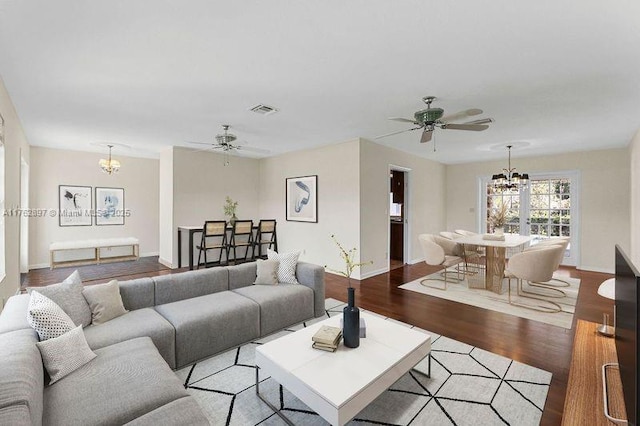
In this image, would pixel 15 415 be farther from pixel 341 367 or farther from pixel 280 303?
pixel 280 303

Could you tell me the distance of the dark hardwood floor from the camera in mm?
2557

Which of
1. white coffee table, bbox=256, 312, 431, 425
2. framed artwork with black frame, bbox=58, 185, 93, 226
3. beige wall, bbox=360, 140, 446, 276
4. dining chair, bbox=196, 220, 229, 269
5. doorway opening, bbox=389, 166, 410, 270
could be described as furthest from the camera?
doorway opening, bbox=389, 166, 410, 270

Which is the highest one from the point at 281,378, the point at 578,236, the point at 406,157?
the point at 406,157

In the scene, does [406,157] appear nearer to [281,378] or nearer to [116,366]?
[281,378]

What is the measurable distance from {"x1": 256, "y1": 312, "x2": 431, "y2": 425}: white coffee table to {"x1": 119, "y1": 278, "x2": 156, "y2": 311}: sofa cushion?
1.38 m

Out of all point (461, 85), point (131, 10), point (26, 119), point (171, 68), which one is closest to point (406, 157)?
point (461, 85)

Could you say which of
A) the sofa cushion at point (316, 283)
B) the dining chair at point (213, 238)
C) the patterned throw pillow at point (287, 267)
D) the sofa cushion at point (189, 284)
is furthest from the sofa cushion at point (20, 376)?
the dining chair at point (213, 238)

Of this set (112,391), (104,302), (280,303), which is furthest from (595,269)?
(104,302)

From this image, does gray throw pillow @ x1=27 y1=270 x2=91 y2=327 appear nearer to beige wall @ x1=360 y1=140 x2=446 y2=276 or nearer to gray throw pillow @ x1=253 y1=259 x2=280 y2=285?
gray throw pillow @ x1=253 y1=259 x2=280 y2=285

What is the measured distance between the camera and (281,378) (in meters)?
1.82

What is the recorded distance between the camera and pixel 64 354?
5.47 feet

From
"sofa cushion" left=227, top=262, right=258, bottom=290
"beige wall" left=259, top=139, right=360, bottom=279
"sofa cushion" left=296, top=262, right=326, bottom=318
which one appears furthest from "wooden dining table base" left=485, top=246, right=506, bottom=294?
"sofa cushion" left=227, top=262, right=258, bottom=290

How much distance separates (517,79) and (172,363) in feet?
12.4

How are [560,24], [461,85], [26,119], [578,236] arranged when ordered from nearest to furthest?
1. [560,24]
2. [461,85]
3. [26,119]
4. [578,236]
